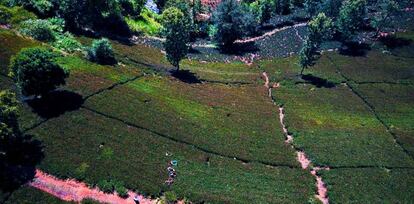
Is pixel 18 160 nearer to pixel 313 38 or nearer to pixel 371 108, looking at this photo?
pixel 371 108

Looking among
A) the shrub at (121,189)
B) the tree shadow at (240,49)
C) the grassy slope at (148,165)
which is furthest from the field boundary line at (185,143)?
the tree shadow at (240,49)

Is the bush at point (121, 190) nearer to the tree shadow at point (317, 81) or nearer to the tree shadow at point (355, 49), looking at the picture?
the tree shadow at point (317, 81)

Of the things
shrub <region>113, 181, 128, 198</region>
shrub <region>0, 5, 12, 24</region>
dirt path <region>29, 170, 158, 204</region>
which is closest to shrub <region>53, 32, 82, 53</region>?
shrub <region>0, 5, 12, 24</region>

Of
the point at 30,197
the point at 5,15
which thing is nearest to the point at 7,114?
the point at 30,197

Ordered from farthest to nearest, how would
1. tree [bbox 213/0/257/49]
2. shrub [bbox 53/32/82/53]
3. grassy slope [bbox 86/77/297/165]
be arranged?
tree [bbox 213/0/257/49] → shrub [bbox 53/32/82/53] → grassy slope [bbox 86/77/297/165]

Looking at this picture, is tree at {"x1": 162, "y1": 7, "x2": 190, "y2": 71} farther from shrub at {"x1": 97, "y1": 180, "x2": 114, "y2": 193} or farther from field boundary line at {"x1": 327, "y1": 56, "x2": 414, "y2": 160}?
shrub at {"x1": 97, "y1": 180, "x2": 114, "y2": 193}

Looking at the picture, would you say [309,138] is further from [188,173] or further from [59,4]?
[59,4]
